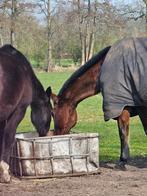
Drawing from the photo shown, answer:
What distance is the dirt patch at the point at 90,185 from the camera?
588 cm

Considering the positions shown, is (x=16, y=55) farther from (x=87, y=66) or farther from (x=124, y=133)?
(x=124, y=133)

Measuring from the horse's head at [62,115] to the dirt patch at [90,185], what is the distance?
0.92 metres

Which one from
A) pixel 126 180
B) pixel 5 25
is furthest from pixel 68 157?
pixel 5 25

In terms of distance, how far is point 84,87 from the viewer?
7574mm

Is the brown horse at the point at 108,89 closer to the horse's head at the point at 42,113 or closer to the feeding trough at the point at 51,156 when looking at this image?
the horse's head at the point at 42,113

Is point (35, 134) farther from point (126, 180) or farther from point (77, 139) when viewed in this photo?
point (126, 180)

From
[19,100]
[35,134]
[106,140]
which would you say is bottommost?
[106,140]

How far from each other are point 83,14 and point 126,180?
50383 mm

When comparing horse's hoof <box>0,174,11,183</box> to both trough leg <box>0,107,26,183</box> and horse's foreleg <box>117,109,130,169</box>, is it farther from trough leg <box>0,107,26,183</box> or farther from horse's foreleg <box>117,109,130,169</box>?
horse's foreleg <box>117,109,130,169</box>

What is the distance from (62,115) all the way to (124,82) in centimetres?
121

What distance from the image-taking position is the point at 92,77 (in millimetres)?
7535

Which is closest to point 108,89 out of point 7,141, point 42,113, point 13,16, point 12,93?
point 42,113

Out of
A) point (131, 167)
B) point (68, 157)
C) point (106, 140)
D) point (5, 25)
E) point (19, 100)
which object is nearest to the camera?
point (19, 100)

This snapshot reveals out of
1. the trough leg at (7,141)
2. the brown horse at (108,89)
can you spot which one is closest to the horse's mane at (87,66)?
the brown horse at (108,89)
